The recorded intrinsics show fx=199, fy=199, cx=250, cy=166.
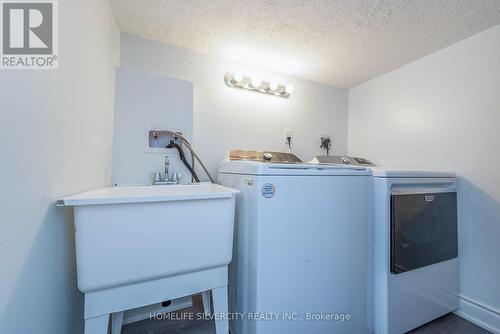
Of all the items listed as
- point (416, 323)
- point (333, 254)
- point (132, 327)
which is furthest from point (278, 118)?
point (132, 327)

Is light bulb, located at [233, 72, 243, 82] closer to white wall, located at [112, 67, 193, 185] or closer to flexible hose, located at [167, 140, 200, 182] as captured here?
white wall, located at [112, 67, 193, 185]

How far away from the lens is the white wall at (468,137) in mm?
1290

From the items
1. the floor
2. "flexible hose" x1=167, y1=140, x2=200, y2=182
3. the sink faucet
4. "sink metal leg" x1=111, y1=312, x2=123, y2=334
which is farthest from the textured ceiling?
the floor

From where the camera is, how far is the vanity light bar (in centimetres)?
176

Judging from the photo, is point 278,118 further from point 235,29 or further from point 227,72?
point 235,29

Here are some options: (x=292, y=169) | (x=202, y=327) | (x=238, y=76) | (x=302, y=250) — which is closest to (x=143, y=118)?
(x=238, y=76)

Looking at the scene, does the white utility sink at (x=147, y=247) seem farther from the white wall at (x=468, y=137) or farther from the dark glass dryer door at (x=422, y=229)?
the white wall at (x=468, y=137)

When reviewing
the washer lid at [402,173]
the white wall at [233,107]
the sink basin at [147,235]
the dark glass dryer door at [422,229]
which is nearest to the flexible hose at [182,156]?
the white wall at [233,107]

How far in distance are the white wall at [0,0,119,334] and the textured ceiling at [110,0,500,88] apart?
1.50 ft

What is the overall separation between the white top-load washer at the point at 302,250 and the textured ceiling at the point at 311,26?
3.14 ft

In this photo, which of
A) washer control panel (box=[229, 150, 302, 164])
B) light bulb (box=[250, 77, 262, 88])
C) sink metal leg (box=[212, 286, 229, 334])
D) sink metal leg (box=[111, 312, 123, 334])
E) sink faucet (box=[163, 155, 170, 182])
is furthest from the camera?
light bulb (box=[250, 77, 262, 88])

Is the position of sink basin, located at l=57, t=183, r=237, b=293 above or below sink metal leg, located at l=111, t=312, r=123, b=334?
above

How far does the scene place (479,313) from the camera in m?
1.30

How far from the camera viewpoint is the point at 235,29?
138cm
